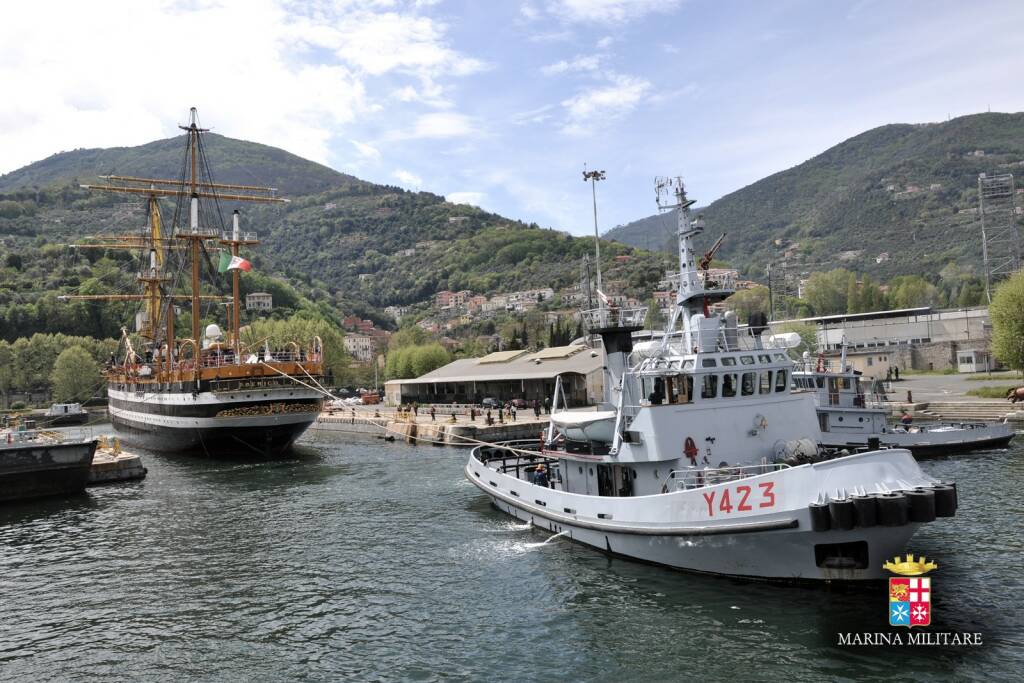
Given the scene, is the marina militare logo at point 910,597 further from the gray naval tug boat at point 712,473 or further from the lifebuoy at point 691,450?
the lifebuoy at point 691,450

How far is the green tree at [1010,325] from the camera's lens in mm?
54031

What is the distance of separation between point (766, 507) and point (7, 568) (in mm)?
22588

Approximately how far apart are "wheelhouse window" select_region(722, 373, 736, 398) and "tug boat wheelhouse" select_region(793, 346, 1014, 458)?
17770 mm

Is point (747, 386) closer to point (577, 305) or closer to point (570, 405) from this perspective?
point (570, 405)

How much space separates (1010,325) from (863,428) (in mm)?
27680

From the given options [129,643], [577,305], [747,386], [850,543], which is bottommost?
[129,643]

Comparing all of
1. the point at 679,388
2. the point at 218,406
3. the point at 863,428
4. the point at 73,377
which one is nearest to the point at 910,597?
the point at 679,388

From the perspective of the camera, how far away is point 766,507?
51.2 feet

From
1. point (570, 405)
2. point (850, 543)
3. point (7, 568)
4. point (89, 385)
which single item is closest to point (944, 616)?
point (850, 543)

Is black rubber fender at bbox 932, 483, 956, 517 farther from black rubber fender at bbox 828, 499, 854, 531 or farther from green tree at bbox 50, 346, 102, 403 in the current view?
green tree at bbox 50, 346, 102, 403

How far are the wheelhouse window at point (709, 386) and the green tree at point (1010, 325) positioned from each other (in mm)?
48320

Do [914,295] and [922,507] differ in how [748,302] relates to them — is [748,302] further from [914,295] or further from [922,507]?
[922,507]

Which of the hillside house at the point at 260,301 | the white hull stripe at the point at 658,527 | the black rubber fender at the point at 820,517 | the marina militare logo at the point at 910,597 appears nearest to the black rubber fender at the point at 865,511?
the black rubber fender at the point at 820,517

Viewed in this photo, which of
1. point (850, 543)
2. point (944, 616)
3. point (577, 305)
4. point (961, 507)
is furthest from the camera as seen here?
point (577, 305)
